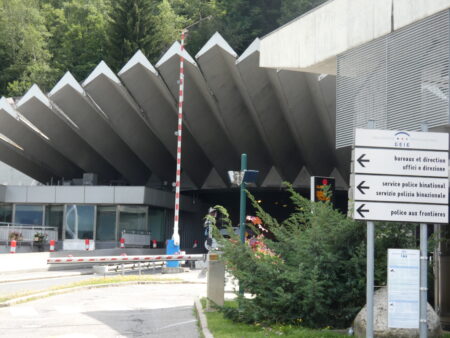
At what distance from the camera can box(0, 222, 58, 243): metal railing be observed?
38.4 metres

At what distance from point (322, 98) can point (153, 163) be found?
15.8 metres

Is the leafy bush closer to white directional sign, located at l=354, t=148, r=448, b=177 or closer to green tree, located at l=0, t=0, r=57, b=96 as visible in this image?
white directional sign, located at l=354, t=148, r=448, b=177

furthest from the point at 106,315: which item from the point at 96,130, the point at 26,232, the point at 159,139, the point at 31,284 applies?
the point at 159,139

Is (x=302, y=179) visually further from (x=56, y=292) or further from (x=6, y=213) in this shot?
(x=56, y=292)

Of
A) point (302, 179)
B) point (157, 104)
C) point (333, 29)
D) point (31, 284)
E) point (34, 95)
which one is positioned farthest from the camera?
point (302, 179)

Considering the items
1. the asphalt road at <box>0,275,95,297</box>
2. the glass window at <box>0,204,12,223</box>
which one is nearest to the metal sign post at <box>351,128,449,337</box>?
the asphalt road at <box>0,275,95,297</box>

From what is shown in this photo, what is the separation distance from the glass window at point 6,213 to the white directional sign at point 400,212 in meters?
38.7

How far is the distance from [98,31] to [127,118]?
136 ft

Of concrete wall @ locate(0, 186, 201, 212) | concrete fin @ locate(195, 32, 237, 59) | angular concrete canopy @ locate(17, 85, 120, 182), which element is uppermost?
concrete fin @ locate(195, 32, 237, 59)

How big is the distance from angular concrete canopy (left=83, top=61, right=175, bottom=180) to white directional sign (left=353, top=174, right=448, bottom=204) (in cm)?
2972

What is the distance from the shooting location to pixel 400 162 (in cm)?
803

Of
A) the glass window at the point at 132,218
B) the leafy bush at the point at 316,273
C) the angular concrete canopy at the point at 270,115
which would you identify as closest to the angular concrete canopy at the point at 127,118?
the glass window at the point at 132,218

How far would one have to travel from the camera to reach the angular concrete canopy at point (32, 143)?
40.9 metres

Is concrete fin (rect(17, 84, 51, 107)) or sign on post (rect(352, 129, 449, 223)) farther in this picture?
concrete fin (rect(17, 84, 51, 107))
